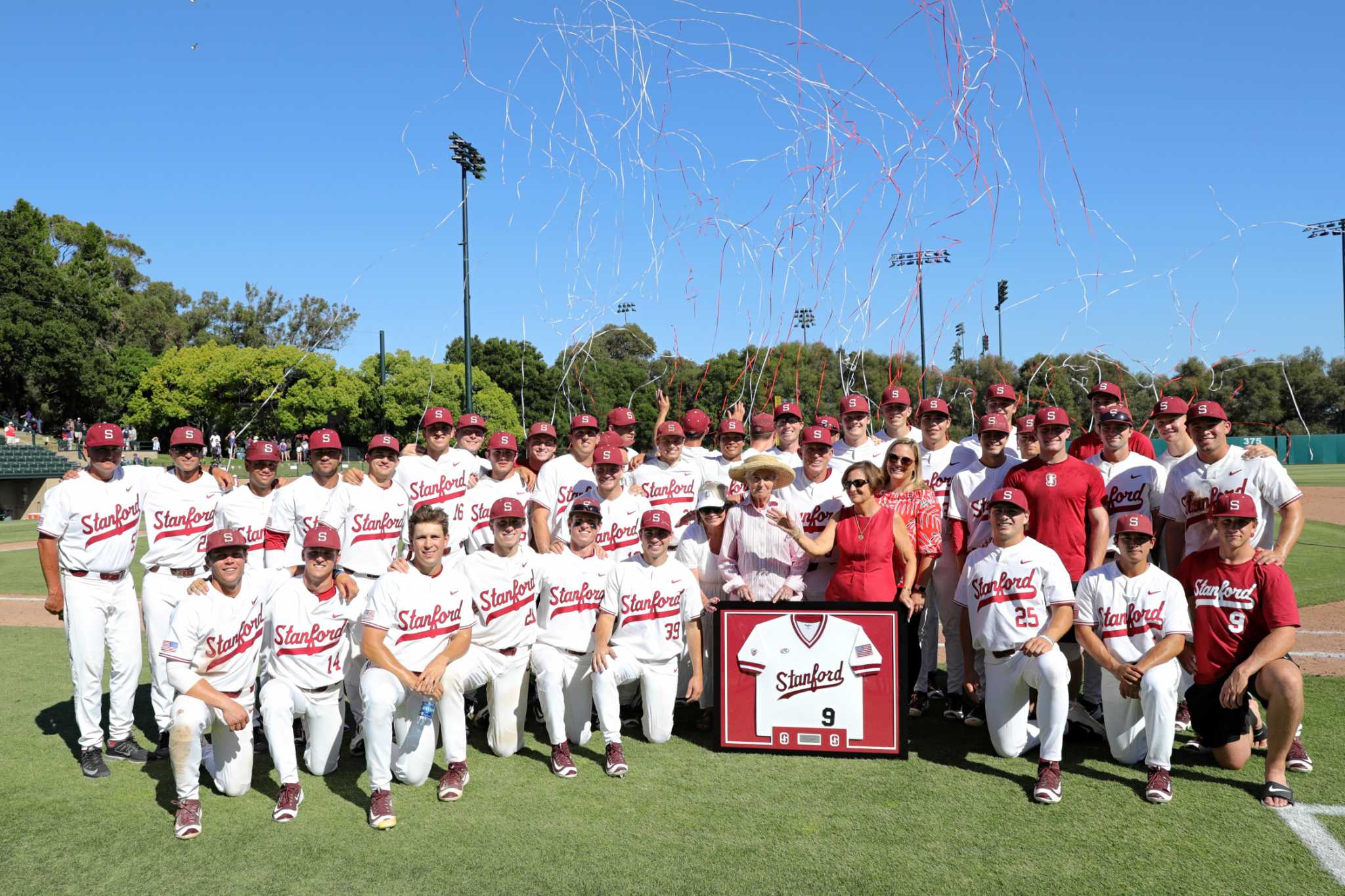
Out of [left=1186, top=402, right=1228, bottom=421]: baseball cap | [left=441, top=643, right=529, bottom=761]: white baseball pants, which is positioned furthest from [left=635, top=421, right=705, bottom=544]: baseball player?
[left=1186, top=402, right=1228, bottom=421]: baseball cap

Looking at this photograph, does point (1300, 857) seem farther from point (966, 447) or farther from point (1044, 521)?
point (966, 447)

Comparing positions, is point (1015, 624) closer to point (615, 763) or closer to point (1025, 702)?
point (1025, 702)

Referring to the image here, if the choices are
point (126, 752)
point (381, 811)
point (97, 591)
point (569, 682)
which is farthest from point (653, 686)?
point (97, 591)

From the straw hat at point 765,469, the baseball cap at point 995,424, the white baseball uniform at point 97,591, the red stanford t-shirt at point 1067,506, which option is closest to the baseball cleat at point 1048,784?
the red stanford t-shirt at point 1067,506

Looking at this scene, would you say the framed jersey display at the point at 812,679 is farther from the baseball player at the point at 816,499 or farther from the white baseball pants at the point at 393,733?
the white baseball pants at the point at 393,733

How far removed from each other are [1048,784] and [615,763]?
2.44 m

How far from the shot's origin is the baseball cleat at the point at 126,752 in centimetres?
570

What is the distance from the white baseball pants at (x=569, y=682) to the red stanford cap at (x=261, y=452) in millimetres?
2164

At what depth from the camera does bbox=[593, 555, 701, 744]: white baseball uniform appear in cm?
598

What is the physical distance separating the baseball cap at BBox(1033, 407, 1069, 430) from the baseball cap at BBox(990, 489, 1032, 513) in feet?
2.01

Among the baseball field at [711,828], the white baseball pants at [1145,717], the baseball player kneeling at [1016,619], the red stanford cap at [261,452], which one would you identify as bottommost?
the baseball field at [711,828]

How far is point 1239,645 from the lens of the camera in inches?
204

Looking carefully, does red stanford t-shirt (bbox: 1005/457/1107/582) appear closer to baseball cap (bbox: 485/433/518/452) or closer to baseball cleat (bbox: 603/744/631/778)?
baseball cleat (bbox: 603/744/631/778)

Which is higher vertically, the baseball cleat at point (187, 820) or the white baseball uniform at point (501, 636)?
the white baseball uniform at point (501, 636)
